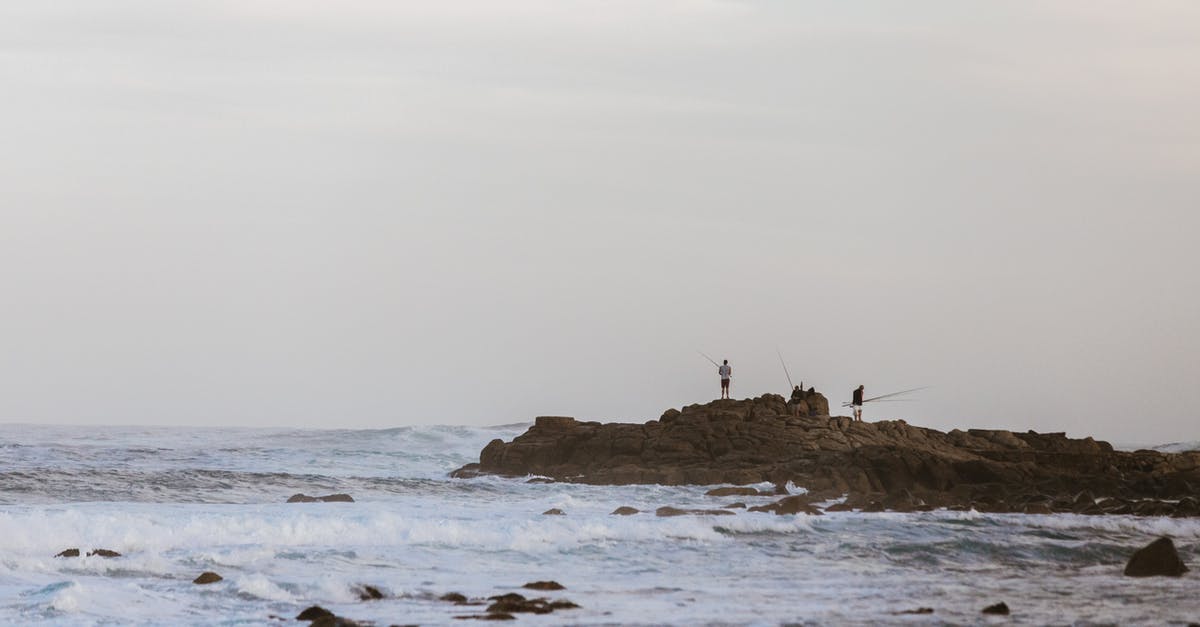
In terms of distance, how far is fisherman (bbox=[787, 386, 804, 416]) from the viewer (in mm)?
34594

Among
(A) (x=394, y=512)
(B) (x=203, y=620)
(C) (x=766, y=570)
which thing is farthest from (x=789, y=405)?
(B) (x=203, y=620)

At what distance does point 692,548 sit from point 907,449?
1267 cm

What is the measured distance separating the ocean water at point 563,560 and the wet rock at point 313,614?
148 millimetres

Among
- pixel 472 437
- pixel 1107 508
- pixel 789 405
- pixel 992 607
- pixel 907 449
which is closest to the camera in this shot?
pixel 992 607

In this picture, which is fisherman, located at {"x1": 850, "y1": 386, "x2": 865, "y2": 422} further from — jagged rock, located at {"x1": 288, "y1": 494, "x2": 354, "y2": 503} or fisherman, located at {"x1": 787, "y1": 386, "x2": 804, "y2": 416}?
jagged rock, located at {"x1": 288, "y1": 494, "x2": 354, "y2": 503}

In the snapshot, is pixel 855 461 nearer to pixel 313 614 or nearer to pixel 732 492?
pixel 732 492

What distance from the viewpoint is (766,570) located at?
16.4 metres

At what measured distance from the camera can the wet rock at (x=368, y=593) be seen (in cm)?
1341

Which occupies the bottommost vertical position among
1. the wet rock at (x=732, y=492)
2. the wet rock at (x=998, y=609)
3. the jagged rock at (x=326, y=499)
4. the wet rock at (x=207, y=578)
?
the wet rock at (x=998, y=609)

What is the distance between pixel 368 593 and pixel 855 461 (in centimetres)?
1779

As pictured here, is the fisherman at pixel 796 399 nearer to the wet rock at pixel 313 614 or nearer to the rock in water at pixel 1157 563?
the rock in water at pixel 1157 563

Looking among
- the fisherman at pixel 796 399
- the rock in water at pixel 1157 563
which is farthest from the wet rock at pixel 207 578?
the fisherman at pixel 796 399

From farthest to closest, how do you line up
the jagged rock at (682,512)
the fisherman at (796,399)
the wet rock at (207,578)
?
the fisherman at (796,399) → the jagged rock at (682,512) → the wet rock at (207,578)

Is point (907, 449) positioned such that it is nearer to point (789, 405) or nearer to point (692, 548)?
point (789, 405)
